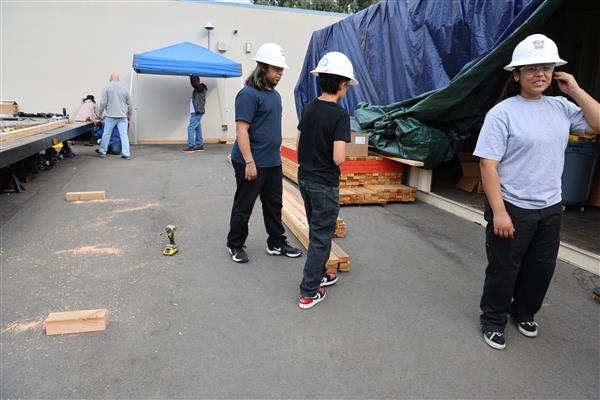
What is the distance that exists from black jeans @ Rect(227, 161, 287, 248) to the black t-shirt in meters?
0.75

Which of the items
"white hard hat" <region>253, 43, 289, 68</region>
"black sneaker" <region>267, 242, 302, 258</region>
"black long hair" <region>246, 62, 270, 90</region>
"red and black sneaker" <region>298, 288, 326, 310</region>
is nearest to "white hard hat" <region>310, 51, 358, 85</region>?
"white hard hat" <region>253, 43, 289, 68</region>

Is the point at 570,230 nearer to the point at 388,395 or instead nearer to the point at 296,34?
the point at 388,395

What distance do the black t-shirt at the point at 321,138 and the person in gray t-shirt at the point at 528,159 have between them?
0.92 m

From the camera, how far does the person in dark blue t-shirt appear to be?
11.4 feet

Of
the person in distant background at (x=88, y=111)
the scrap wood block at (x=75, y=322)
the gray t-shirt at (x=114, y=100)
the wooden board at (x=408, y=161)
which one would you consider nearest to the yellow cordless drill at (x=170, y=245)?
the scrap wood block at (x=75, y=322)

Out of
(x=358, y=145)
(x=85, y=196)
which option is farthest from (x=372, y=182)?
(x=85, y=196)

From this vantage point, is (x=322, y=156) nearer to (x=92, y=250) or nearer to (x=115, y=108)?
(x=92, y=250)

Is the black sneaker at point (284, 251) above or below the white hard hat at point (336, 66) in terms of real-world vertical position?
below

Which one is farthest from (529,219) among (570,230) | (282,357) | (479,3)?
(479,3)

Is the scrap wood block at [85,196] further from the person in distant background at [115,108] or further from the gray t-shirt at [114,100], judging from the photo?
the gray t-shirt at [114,100]

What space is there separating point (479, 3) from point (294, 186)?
379 centimetres

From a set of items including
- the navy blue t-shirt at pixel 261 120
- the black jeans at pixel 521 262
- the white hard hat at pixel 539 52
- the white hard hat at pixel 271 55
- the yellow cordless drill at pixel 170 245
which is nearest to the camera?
the white hard hat at pixel 539 52

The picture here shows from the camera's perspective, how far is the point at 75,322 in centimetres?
276

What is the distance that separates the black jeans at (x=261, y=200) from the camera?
3805mm
